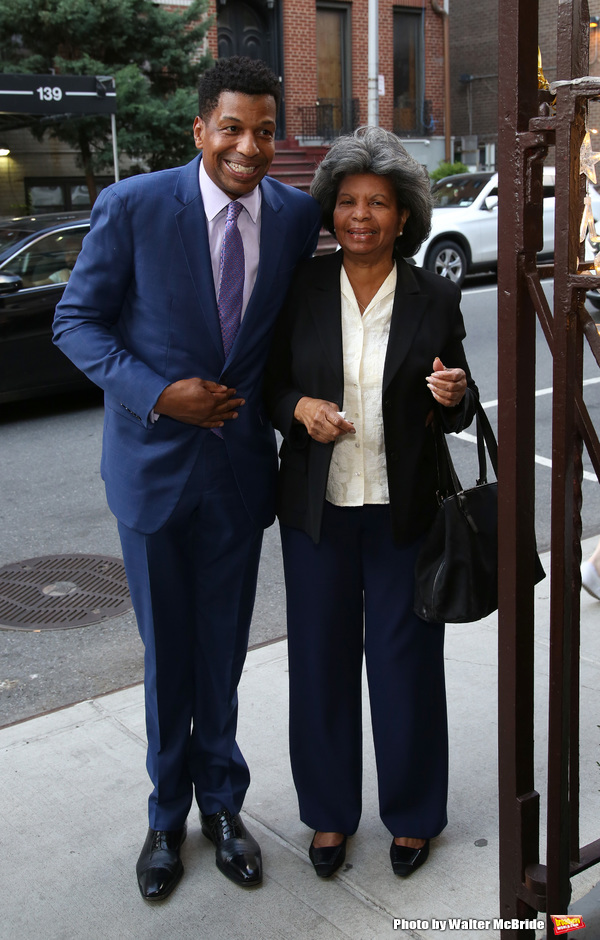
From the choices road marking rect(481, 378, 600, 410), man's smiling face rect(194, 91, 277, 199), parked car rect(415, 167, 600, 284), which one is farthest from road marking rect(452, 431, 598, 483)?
parked car rect(415, 167, 600, 284)

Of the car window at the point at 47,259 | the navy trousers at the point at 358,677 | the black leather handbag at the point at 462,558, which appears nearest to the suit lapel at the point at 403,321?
the black leather handbag at the point at 462,558

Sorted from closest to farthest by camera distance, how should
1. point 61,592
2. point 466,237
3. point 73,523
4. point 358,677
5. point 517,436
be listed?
1. point 517,436
2. point 358,677
3. point 61,592
4. point 73,523
5. point 466,237

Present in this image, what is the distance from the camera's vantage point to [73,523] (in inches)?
222

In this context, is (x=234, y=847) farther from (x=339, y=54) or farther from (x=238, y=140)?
(x=339, y=54)

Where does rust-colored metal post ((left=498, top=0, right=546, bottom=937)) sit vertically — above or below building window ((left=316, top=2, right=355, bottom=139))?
below

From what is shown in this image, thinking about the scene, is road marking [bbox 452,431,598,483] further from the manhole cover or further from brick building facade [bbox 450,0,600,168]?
brick building facade [bbox 450,0,600,168]

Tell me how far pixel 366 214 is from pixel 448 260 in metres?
12.5

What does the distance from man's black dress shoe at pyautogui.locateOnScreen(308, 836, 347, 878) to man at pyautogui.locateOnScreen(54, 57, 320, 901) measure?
0.16 metres

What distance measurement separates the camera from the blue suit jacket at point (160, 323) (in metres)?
2.46

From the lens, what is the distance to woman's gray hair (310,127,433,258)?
95.8 inches

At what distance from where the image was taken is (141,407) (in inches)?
96.0

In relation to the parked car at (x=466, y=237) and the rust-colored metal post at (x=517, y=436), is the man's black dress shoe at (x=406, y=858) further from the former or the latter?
the parked car at (x=466, y=237)

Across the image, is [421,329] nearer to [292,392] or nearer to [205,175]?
[292,392]

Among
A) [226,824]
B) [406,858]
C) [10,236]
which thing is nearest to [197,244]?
[226,824]
